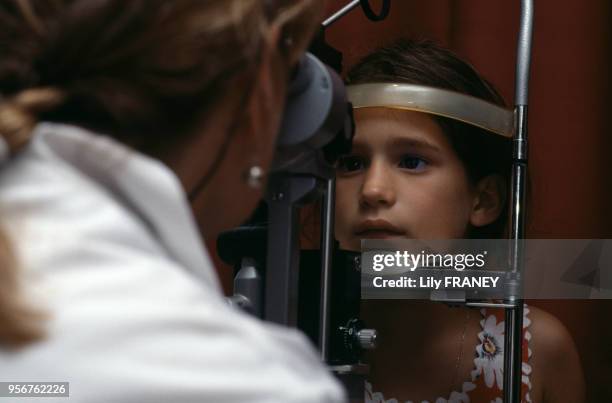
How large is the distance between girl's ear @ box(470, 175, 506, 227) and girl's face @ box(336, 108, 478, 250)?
0.05m

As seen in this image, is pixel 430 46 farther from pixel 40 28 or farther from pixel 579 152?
pixel 40 28

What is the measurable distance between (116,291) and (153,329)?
3 centimetres

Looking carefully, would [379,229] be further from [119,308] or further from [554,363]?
[119,308]

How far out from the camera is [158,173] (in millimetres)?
454

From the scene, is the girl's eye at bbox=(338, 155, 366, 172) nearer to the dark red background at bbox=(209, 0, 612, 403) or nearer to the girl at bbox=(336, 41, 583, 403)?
the girl at bbox=(336, 41, 583, 403)

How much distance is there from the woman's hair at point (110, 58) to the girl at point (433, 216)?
2.19 ft

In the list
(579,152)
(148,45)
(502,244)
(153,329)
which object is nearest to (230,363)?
(153,329)

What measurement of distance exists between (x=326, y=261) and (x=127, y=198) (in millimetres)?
484

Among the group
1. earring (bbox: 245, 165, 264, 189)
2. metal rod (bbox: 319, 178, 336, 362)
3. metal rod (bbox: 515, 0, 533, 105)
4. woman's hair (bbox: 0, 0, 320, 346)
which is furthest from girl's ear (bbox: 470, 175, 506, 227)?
woman's hair (bbox: 0, 0, 320, 346)

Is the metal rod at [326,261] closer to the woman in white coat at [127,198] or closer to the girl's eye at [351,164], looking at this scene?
the girl's eye at [351,164]

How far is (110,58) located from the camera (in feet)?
1.54

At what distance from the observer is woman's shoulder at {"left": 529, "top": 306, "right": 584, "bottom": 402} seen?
4.09ft

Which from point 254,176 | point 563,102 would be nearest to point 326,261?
point 254,176

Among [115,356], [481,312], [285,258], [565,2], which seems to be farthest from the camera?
[565,2]
